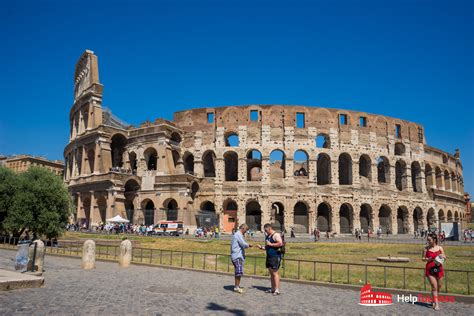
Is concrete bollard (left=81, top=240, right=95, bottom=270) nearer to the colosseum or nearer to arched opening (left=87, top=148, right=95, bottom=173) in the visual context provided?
the colosseum

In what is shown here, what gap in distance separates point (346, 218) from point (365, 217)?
2643 mm

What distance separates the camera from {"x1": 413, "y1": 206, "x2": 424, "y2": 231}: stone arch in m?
44.5

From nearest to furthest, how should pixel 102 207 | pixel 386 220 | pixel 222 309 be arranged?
pixel 222 309 < pixel 102 207 < pixel 386 220

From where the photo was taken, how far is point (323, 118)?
41.4 metres

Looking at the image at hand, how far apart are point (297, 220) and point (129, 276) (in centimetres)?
3020

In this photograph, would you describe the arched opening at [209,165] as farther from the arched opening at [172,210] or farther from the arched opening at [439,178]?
the arched opening at [439,178]

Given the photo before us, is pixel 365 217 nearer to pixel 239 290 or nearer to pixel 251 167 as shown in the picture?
pixel 251 167

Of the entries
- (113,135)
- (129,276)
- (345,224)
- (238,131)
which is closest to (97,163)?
(113,135)

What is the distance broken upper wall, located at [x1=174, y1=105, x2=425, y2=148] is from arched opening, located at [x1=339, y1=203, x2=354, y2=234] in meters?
7.37

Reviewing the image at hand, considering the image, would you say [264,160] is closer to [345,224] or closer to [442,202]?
[345,224]

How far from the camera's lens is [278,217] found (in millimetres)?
41656

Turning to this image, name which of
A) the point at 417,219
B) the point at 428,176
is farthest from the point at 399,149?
the point at 417,219

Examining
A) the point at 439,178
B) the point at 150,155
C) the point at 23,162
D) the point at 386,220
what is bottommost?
the point at 386,220

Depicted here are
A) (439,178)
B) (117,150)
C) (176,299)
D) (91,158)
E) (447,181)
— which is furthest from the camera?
(447,181)
